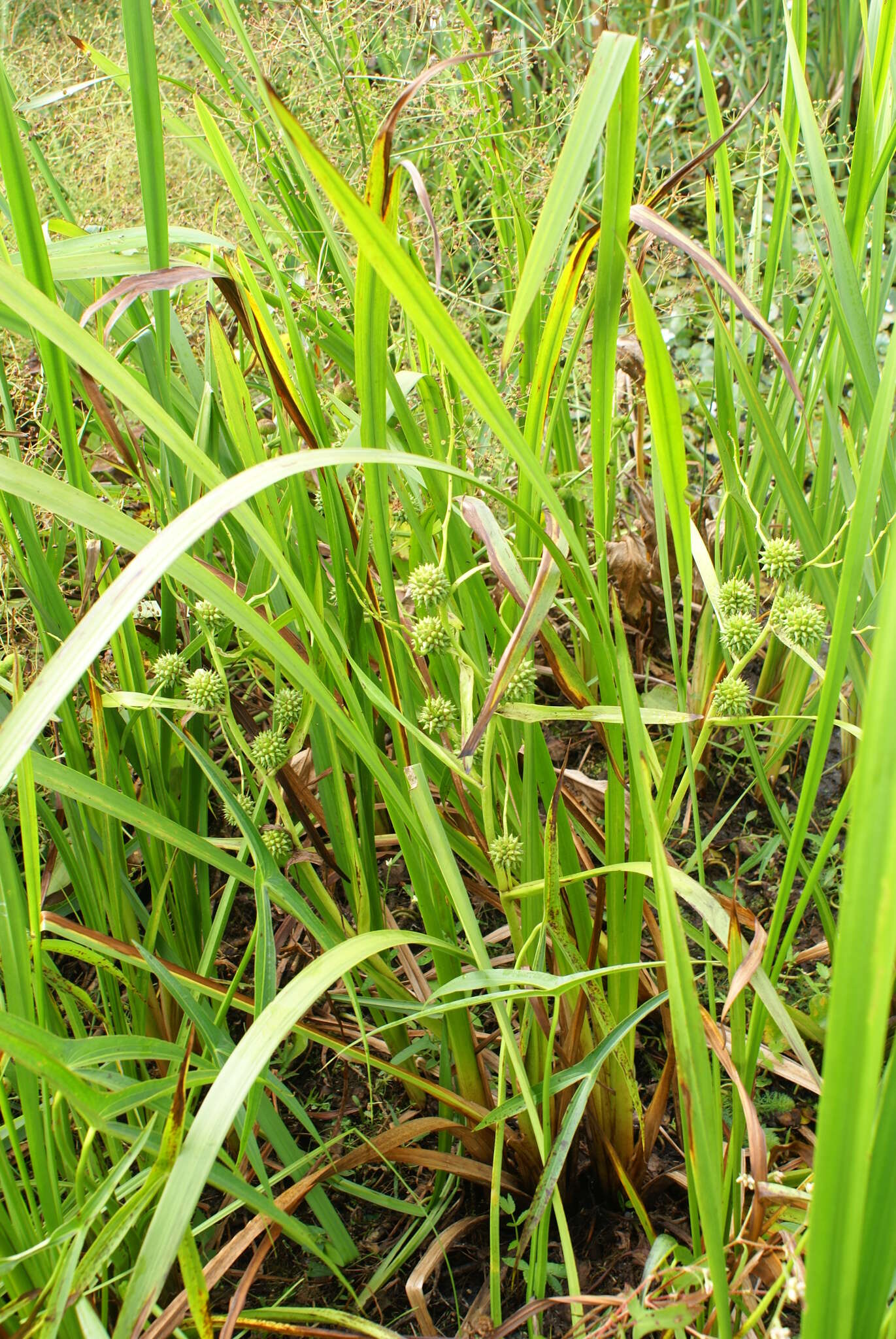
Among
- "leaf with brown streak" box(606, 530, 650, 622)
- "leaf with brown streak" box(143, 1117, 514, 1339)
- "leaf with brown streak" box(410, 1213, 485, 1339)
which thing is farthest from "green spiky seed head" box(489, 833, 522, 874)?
"leaf with brown streak" box(606, 530, 650, 622)

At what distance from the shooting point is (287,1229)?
64 centimetres

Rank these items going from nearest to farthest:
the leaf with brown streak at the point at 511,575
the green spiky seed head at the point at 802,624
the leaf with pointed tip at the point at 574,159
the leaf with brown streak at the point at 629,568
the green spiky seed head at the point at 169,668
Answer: the leaf with pointed tip at the point at 574,159, the leaf with brown streak at the point at 511,575, the green spiky seed head at the point at 802,624, the green spiky seed head at the point at 169,668, the leaf with brown streak at the point at 629,568

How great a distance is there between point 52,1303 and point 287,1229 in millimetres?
180

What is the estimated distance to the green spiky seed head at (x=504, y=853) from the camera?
2.24 feet

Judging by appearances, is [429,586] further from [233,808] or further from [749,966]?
[749,966]

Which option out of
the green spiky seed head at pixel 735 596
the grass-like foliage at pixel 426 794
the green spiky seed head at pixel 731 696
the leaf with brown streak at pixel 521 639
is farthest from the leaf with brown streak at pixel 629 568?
the leaf with brown streak at pixel 521 639

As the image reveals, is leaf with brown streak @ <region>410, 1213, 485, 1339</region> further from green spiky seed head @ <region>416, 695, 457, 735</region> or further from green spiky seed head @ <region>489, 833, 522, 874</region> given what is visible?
green spiky seed head @ <region>416, 695, 457, 735</region>

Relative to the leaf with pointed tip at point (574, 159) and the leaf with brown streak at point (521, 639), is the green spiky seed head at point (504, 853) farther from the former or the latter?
the leaf with pointed tip at point (574, 159)

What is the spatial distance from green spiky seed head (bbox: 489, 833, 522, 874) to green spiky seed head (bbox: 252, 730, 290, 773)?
0.65ft

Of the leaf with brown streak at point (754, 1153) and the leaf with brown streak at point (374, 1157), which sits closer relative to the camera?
the leaf with brown streak at point (754, 1153)

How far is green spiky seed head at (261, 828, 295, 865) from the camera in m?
0.79

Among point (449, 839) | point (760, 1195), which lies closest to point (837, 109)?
point (449, 839)

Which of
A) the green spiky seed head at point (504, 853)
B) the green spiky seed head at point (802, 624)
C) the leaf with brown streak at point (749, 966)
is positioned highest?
the green spiky seed head at point (802, 624)

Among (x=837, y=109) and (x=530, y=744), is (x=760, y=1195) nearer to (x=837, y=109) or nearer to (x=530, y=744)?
(x=530, y=744)
